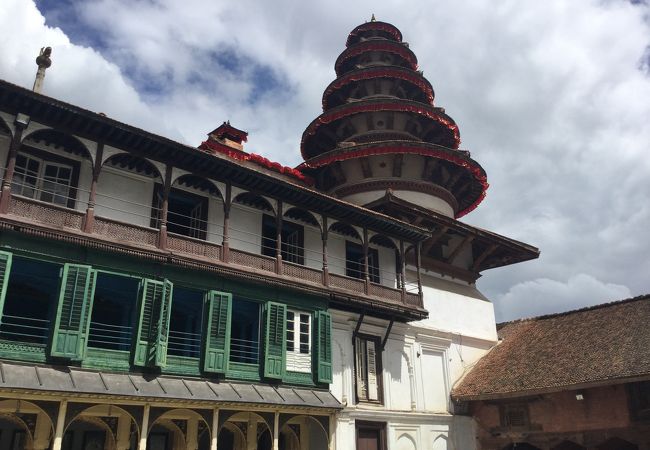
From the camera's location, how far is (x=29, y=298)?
17016mm

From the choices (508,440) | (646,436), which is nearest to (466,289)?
(508,440)

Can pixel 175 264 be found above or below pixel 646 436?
above

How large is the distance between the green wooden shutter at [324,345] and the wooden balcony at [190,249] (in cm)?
96

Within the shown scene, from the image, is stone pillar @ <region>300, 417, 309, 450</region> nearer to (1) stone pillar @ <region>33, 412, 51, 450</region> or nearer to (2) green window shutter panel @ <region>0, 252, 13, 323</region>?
(1) stone pillar @ <region>33, 412, 51, 450</region>

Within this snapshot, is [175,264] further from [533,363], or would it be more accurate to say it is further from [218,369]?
[533,363]

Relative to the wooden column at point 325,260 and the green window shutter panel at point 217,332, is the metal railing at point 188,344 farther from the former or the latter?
the wooden column at point 325,260

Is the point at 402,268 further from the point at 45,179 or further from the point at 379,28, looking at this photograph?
the point at 379,28

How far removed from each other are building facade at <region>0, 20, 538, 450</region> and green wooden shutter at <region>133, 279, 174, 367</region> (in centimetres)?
5

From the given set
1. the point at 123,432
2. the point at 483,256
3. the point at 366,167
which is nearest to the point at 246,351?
the point at 123,432

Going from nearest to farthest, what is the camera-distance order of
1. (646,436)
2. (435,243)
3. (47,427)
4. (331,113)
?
(47,427), (646,436), (435,243), (331,113)

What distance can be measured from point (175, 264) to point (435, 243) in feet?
44.9

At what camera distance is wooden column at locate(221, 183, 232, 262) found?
727 inches

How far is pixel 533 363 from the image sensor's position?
24.4 meters

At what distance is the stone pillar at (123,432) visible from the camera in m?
16.3
